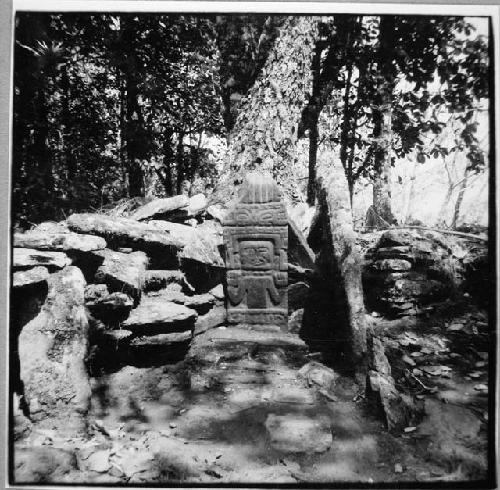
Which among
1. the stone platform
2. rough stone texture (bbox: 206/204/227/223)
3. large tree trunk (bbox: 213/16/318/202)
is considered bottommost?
the stone platform

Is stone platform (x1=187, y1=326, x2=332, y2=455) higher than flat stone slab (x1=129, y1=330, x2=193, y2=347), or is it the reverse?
flat stone slab (x1=129, y1=330, x2=193, y2=347)

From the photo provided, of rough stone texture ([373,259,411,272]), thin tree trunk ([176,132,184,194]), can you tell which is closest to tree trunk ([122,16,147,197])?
thin tree trunk ([176,132,184,194])

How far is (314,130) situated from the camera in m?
4.42

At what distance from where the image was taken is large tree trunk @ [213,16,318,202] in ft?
14.0

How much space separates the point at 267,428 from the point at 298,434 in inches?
8.8

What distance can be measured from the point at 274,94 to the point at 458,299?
3.11 metres

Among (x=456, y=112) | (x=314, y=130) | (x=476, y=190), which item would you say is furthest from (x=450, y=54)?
(x=314, y=130)

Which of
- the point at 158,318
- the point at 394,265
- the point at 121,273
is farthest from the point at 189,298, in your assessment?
the point at 394,265

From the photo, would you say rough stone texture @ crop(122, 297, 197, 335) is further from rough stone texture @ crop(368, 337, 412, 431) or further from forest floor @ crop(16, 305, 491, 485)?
rough stone texture @ crop(368, 337, 412, 431)

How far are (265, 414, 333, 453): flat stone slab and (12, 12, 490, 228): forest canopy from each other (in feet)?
6.53

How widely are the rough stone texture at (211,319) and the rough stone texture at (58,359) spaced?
1049 mm

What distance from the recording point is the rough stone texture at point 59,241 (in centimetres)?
265

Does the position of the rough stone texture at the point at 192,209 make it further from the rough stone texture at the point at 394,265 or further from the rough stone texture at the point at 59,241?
the rough stone texture at the point at 394,265

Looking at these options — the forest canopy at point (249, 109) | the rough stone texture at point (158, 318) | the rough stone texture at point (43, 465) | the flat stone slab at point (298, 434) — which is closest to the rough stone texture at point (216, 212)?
the forest canopy at point (249, 109)
